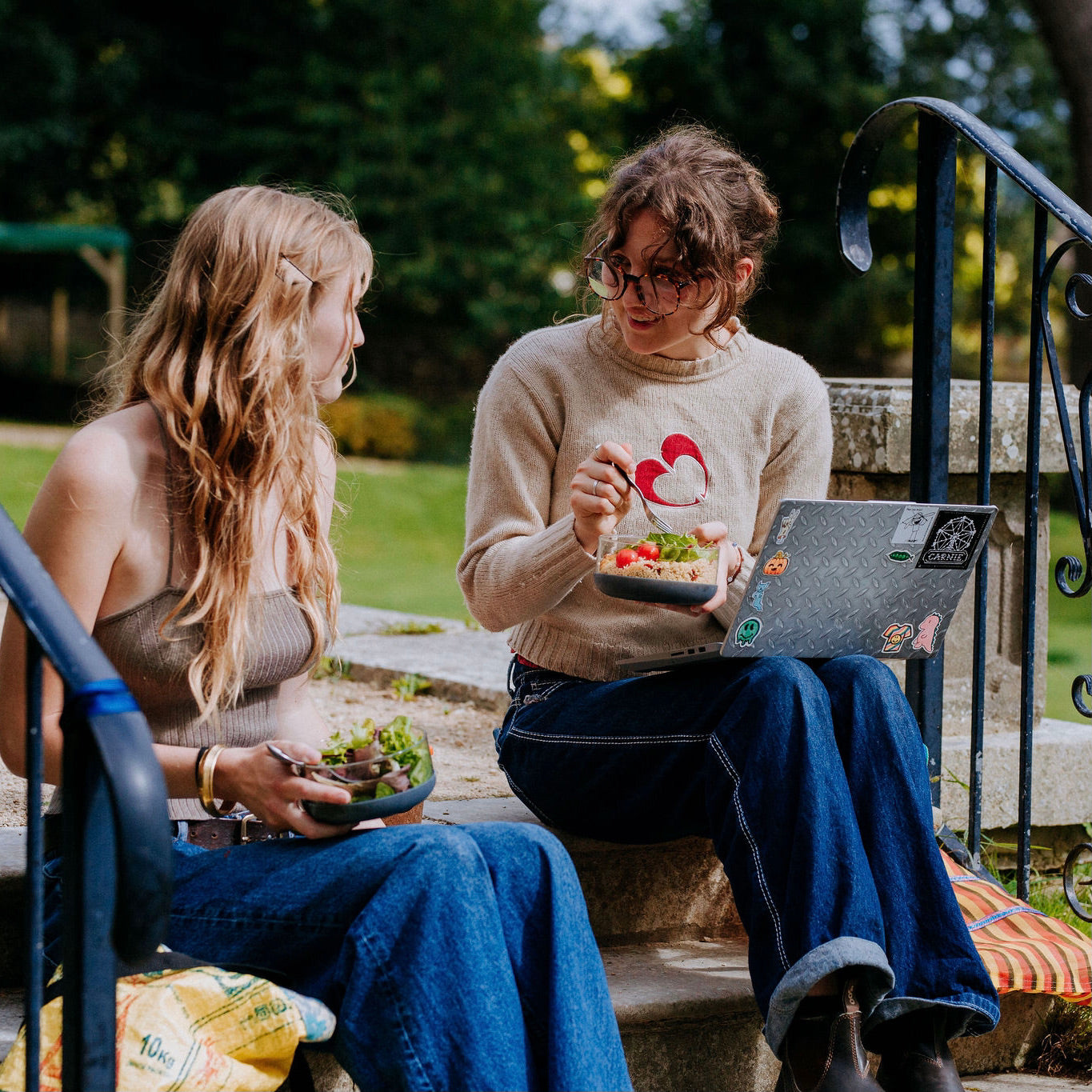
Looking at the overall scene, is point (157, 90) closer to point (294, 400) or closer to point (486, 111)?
point (486, 111)

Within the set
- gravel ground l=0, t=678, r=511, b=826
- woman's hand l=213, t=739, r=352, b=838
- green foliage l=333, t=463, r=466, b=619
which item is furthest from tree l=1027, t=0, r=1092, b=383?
woman's hand l=213, t=739, r=352, b=838

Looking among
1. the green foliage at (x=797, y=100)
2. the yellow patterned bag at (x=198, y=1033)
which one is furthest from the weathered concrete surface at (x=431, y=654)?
the green foliage at (x=797, y=100)

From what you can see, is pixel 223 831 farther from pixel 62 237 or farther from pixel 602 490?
pixel 62 237

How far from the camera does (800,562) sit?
2.08m

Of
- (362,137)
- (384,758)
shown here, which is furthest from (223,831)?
(362,137)

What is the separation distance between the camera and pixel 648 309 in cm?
241

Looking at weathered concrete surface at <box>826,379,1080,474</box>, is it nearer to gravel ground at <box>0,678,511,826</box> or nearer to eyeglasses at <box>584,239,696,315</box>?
eyeglasses at <box>584,239,696,315</box>

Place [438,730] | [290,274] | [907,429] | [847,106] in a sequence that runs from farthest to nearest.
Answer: [847,106] < [438,730] < [907,429] < [290,274]

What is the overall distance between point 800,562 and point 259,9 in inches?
702

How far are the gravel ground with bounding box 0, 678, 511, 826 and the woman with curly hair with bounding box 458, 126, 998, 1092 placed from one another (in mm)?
398

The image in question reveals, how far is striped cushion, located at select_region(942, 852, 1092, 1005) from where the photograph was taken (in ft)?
7.20

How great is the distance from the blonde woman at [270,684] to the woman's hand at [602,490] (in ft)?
1.43

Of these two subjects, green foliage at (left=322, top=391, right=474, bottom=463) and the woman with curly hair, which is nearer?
the woman with curly hair

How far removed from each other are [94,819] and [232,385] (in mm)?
758
